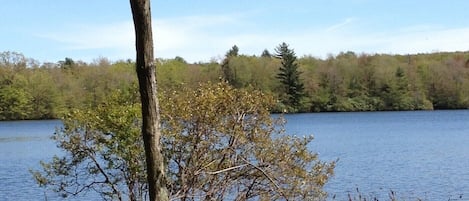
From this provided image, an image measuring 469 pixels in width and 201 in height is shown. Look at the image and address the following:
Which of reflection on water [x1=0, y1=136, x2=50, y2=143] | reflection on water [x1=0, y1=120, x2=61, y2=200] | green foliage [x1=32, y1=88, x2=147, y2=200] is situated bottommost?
reflection on water [x1=0, y1=136, x2=50, y2=143]

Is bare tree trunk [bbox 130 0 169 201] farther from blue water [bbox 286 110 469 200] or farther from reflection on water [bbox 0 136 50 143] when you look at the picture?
reflection on water [bbox 0 136 50 143]

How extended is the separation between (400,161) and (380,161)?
86 centimetres

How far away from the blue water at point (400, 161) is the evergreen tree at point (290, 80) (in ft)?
101

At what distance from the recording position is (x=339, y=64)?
9244 centimetres

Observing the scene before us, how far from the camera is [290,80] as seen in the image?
83.6 metres

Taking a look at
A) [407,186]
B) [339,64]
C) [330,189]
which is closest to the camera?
[330,189]

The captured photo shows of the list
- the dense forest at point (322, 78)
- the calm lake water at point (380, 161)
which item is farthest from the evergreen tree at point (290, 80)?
the calm lake water at point (380, 161)

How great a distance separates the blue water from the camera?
2175cm

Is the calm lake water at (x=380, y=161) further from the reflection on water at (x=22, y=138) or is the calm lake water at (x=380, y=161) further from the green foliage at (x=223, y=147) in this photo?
the green foliage at (x=223, y=147)

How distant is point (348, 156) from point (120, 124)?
2174 cm

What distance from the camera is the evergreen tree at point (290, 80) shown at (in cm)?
8374

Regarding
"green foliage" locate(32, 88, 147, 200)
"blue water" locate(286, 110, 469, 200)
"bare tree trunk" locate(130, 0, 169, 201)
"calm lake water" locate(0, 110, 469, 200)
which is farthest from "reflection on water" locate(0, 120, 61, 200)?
"bare tree trunk" locate(130, 0, 169, 201)

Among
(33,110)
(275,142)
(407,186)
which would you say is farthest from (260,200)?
(33,110)

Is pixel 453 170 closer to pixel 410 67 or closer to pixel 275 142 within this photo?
pixel 275 142
